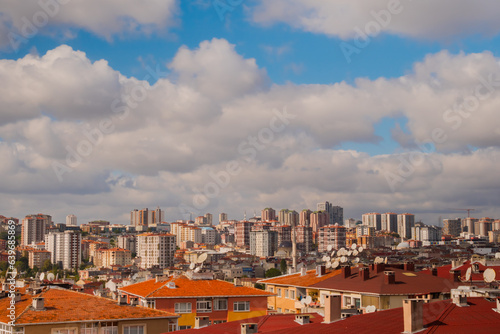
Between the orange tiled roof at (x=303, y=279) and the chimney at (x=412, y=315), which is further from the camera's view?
the orange tiled roof at (x=303, y=279)

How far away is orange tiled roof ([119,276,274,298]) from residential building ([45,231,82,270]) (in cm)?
15153

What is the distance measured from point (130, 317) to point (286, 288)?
1442 centimetres

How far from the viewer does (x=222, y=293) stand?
1075 inches

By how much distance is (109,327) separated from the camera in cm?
1819

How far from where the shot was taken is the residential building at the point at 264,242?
192375 millimetres

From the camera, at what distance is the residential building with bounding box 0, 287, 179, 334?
17.3m

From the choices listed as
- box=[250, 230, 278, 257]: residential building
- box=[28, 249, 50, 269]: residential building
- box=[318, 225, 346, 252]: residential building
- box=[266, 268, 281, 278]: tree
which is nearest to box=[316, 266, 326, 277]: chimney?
box=[266, 268, 281, 278]: tree

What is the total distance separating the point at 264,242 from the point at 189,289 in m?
167

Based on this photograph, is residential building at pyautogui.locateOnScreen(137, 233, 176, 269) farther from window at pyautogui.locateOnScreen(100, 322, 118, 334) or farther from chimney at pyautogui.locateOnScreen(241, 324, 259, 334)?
chimney at pyautogui.locateOnScreen(241, 324, 259, 334)

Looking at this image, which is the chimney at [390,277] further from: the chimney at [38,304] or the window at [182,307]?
the chimney at [38,304]

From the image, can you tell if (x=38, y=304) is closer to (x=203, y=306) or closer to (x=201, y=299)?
(x=201, y=299)

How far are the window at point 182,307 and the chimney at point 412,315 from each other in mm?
17403

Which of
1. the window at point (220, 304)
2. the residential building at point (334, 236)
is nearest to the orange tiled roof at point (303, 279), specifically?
the window at point (220, 304)

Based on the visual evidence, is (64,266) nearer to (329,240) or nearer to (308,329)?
(329,240)
